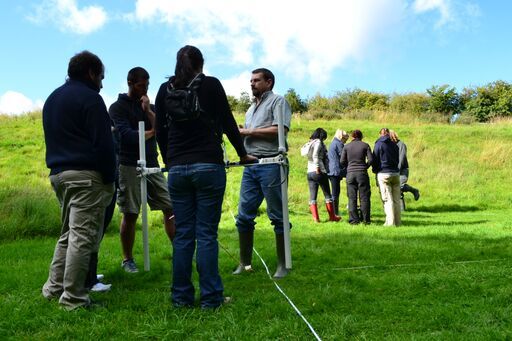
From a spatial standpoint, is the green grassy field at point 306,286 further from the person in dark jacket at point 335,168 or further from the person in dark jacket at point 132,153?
the person in dark jacket at point 335,168

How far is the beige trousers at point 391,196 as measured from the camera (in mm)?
8953

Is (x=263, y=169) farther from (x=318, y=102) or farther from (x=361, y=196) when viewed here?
(x=318, y=102)

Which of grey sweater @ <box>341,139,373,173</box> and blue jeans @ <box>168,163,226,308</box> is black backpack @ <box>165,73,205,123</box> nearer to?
blue jeans @ <box>168,163,226,308</box>

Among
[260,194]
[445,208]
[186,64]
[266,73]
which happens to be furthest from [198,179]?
[445,208]

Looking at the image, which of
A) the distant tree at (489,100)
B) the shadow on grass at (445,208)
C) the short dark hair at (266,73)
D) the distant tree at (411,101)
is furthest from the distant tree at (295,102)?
the short dark hair at (266,73)

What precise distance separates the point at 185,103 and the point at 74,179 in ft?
3.29

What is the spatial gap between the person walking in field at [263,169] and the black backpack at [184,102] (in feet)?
4.08

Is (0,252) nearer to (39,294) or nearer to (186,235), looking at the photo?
(39,294)

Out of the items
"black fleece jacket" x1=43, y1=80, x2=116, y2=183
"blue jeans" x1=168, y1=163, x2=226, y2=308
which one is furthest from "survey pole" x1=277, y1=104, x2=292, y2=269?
"black fleece jacket" x1=43, y1=80, x2=116, y2=183

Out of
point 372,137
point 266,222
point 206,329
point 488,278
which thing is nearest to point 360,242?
point 488,278

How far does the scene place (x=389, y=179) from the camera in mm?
9047

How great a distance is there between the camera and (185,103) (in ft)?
11.5

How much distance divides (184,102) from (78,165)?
927mm

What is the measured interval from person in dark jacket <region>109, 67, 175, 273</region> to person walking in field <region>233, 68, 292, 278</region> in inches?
35.9
